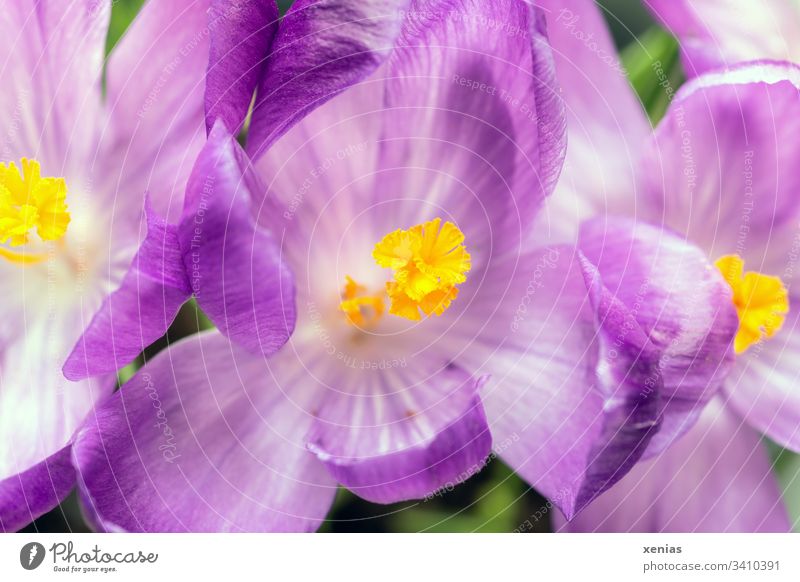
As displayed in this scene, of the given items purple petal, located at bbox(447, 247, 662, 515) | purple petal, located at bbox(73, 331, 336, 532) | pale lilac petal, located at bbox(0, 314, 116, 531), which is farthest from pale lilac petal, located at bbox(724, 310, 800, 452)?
pale lilac petal, located at bbox(0, 314, 116, 531)

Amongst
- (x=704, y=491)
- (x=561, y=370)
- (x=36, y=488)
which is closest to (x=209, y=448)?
(x=36, y=488)

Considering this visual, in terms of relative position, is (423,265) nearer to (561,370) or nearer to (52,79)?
(561,370)

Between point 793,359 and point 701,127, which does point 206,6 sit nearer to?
point 701,127

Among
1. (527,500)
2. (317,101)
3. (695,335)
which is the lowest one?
(527,500)

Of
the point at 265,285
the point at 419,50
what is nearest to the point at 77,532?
the point at 265,285

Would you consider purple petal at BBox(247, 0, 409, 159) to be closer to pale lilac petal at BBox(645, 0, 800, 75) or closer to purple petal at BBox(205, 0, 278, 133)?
purple petal at BBox(205, 0, 278, 133)

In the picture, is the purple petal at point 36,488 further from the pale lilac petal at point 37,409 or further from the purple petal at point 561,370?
the purple petal at point 561,370
